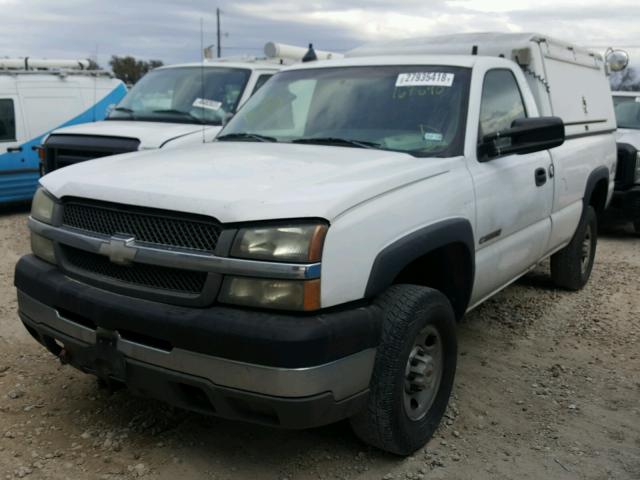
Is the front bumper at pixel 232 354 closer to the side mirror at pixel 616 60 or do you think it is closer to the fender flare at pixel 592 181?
the fender flare at pixel 592 181

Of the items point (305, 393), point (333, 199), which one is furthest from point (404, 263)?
point (305, 393)

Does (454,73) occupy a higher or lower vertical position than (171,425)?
higher

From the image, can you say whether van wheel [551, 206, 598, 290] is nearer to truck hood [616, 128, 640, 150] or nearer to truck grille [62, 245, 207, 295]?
truck hood [616, 128, 640, 150]

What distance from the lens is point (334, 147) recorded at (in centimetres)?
366

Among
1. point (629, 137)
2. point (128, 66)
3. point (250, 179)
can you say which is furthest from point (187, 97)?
point (128, 66)

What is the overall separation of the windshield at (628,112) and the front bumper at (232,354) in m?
8.53

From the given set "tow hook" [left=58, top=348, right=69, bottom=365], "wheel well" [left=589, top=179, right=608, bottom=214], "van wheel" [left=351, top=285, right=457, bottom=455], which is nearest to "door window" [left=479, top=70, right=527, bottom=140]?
"van wheel" [left=351, top=285, right=457, bottom=455]

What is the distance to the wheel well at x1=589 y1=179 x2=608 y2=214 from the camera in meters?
6.05

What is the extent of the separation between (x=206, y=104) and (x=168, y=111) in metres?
0.44

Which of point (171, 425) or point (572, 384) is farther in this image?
point (572, 384)

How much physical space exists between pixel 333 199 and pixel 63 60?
10357 mm

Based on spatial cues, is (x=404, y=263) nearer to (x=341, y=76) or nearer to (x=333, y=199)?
(x=333, y=199)

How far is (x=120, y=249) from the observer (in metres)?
2.81

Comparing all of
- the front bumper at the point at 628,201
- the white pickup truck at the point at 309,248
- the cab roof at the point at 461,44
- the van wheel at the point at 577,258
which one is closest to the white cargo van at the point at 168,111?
the cab roof at the point at 461,44
